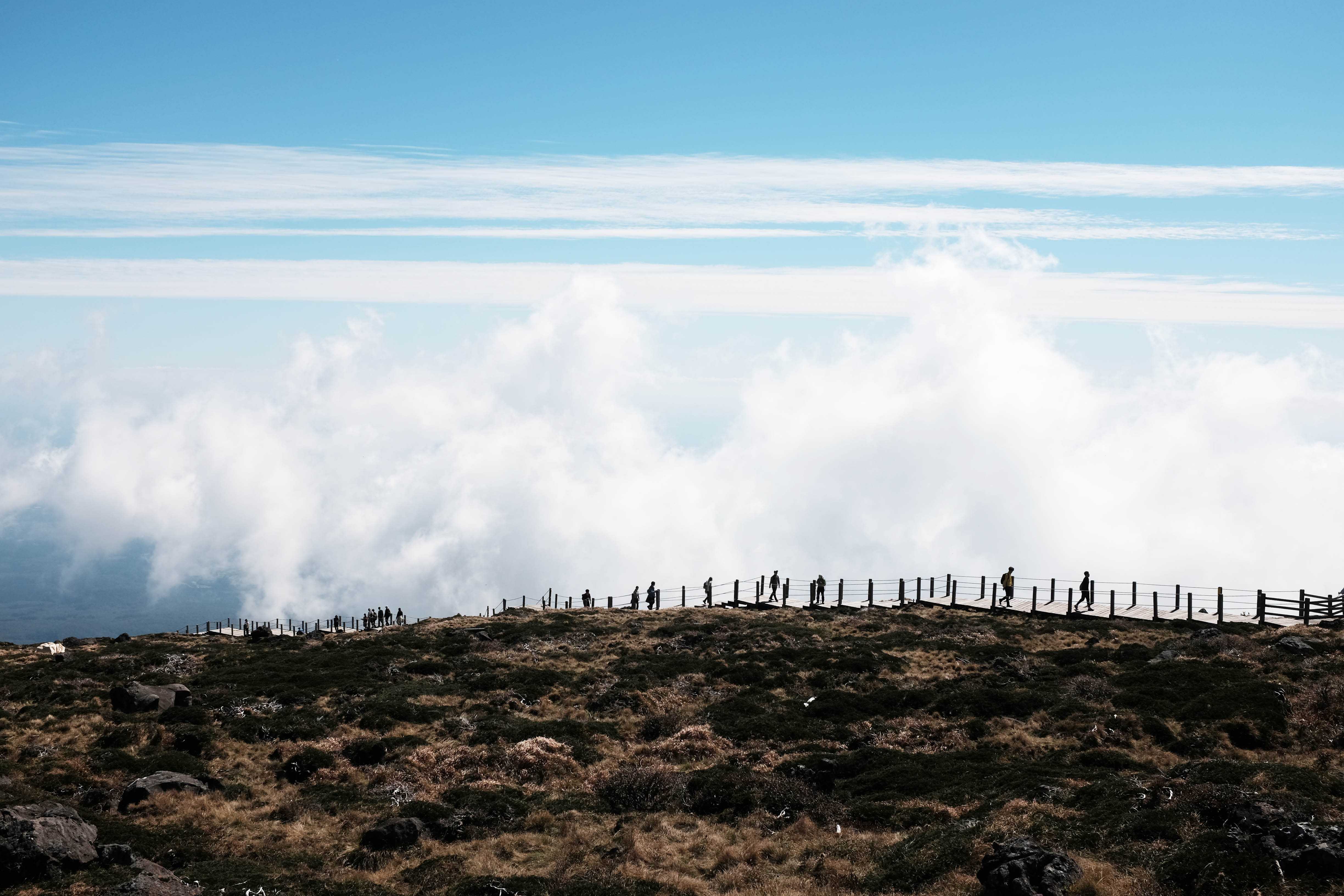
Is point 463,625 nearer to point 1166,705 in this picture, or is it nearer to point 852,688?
point 852,688

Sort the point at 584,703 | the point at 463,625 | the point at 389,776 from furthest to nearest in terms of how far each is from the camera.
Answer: the point at 463,625
the point at 584,703
the point at 389,776

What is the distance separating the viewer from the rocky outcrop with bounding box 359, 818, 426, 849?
76.7 ft

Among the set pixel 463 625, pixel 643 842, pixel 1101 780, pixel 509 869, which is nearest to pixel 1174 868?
pixel 1101 780

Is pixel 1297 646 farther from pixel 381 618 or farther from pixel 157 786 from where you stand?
pixel 381 618

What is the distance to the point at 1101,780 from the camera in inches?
936

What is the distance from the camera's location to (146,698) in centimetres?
3522

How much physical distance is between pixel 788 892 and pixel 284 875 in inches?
459

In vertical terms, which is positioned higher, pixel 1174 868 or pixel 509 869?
pixel 1174 868

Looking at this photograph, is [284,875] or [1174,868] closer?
[1174,868]

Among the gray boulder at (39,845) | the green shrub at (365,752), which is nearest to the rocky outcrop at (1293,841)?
the gray boulder at (39,845)

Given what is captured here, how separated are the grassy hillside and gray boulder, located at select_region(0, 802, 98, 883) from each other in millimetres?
927

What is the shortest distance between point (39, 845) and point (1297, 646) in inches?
1714

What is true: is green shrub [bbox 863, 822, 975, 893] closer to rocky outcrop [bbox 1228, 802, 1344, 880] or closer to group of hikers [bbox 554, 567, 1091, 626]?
rocky outcrop [bbox 1228, 802, 1344, 880]

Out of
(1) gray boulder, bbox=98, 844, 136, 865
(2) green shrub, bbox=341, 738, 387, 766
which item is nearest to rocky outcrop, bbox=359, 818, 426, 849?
(1) gray boulder, bbox=98, 844, 136, 865
